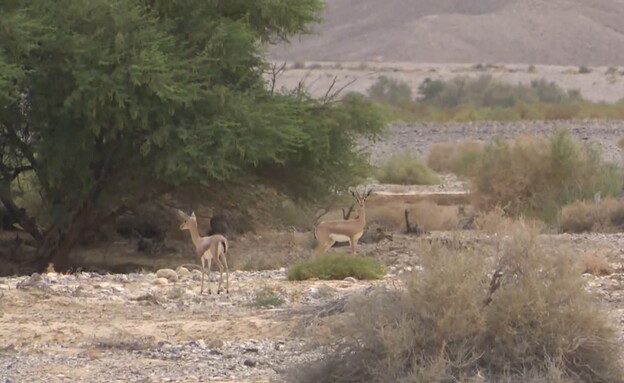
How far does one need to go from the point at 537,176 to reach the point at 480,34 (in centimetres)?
8391

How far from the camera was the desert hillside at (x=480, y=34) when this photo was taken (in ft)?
361

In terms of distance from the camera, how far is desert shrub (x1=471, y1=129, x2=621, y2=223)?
94.0ft

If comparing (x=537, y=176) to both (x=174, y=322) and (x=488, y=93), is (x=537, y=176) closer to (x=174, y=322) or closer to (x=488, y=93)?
(x=174, y=322)

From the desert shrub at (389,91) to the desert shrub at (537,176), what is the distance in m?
51.7

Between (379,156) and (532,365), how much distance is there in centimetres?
3794

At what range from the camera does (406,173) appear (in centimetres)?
4147

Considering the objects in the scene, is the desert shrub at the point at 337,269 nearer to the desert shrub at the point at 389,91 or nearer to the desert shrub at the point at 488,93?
the desert shrub at the point at 389,91

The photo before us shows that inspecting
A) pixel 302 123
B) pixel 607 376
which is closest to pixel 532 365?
pixel 607 376

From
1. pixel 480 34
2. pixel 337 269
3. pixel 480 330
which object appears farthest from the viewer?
pixel 480 34

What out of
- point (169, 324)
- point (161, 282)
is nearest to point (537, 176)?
point (161, 282)

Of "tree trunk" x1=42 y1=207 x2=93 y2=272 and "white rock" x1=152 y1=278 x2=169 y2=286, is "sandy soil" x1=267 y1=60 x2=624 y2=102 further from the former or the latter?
"white rock" x1=152 y1=278 x2=169 y2=286

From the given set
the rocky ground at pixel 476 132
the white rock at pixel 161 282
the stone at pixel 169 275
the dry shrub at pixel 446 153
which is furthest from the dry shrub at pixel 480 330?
the rocky ground at pixel 476 132

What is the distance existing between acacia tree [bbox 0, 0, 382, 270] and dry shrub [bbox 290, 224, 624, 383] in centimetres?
1230

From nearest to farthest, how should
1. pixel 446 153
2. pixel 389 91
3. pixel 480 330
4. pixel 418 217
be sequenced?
pixel 480 330 < pixel 418 217 < pixel 446 153 < pixel 389 91
